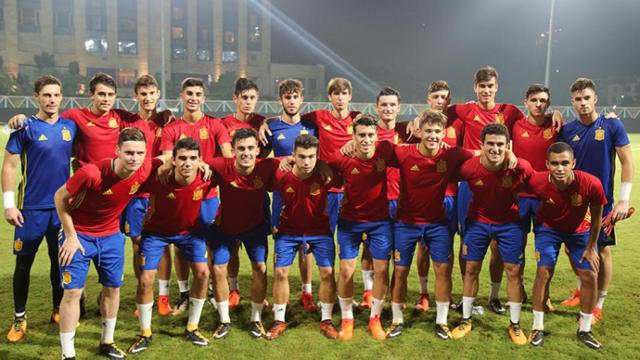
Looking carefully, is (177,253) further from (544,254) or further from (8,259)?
(544,254)

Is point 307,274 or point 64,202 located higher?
point 64,202

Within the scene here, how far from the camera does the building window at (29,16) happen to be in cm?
4553

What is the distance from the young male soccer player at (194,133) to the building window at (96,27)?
46.9 m

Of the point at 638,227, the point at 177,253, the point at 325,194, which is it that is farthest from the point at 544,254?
the point at 638,227

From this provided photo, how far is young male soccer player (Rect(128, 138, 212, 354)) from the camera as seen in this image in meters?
4.75

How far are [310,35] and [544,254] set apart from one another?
62.0 metres

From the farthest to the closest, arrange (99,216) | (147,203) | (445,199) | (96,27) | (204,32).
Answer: (204,32) → (96,27) → (445,199) → (147,203) → (99,216)

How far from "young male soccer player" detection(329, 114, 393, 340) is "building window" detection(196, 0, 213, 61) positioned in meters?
49.1

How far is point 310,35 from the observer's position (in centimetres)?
6425

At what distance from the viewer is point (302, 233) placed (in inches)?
202

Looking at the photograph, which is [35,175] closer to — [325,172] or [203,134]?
[203,134]

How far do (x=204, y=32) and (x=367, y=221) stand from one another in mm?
50155

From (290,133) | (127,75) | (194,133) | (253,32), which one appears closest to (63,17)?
(127,75)

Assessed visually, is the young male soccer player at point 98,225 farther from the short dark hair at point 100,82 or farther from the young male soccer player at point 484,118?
the young male soccer player at point 484,118
